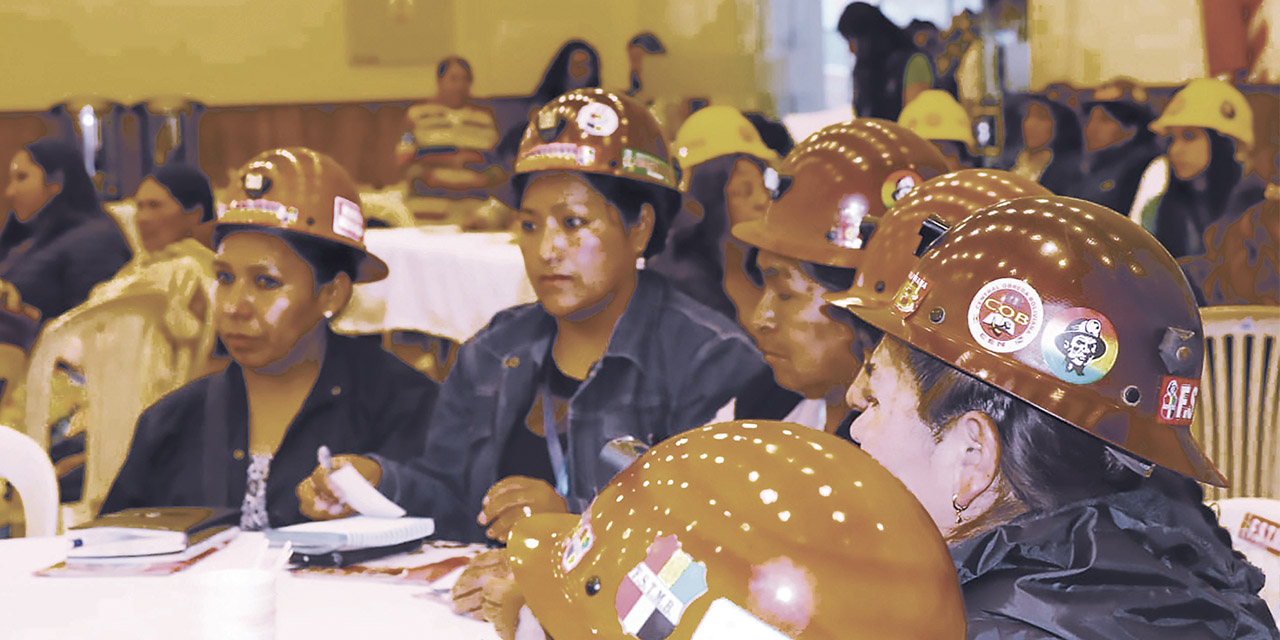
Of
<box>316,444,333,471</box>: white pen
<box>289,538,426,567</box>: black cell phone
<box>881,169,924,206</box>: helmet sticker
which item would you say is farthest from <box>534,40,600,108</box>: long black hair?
<box>289,538,426,567</box>: black cell phone

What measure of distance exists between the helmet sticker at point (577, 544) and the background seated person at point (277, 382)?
1.90 metres

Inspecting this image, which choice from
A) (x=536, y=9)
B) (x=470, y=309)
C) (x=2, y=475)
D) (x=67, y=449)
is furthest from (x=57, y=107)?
(x=2, y=475)

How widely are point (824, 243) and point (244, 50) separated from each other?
24.1 feet

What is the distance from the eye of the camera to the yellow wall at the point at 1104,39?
8.23 metres

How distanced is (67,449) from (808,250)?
319 centimetres

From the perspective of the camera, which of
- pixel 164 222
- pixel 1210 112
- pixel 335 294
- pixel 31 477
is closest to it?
pixel 31 477

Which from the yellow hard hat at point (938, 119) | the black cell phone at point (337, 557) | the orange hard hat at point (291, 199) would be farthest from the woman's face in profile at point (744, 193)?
the black cell phone at point (337, 557)

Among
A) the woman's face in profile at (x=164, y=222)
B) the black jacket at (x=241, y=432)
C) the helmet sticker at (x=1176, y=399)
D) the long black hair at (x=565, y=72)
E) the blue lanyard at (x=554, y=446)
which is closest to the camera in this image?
the helmet sticker at (x=1176, y=399)

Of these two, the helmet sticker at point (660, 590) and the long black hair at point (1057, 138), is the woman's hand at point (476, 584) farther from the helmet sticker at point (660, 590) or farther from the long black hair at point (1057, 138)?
the long black hair at point (1057, 138)

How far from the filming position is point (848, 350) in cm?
269

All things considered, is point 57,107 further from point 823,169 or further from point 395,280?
point 823,169

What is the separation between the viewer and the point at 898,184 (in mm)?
2615

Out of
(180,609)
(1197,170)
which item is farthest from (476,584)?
(1197,170)

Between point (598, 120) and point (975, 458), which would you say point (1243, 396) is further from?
point (975, 458)
